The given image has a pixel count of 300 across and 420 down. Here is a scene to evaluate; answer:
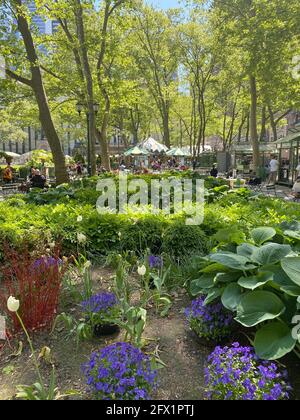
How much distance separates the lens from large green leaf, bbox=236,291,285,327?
2.22 meters

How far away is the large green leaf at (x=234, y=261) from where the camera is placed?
258 centimetres

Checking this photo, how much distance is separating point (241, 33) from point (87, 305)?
1449 centimetres

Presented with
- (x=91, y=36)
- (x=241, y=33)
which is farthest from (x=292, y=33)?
(x=91, y=36)

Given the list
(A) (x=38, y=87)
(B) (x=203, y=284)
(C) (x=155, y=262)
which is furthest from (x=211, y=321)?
(A) (x=38, y=87)

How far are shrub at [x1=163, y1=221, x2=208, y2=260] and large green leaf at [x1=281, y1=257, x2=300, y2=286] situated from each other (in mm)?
2250

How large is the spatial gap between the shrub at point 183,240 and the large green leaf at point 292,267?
88.6 inches

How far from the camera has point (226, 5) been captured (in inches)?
687

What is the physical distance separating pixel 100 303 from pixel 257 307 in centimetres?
135

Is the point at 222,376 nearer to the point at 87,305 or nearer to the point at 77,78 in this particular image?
the point at 87,305

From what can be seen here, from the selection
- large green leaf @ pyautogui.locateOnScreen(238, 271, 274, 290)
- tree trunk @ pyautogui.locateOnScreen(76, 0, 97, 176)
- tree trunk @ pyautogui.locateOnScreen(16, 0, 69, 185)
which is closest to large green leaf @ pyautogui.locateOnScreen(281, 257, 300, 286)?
large green leaf @ pyautogui.locateOnScreen(238, 271, 274, 290)

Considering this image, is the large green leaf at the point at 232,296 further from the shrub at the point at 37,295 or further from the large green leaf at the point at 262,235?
the shrub at the point at 37,295

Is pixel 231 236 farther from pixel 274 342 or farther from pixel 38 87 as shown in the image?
pixel 38 87

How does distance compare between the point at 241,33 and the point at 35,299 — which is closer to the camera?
the point at 35,299
